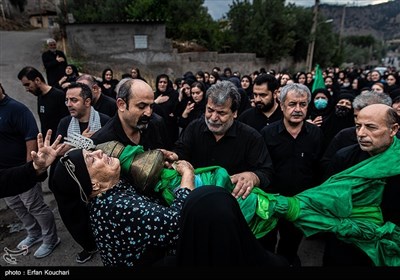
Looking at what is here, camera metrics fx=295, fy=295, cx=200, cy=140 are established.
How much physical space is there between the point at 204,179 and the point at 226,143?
707 millimetres

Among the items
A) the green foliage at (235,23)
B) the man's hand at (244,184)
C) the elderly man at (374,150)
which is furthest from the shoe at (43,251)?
the green foliage at (235,23)

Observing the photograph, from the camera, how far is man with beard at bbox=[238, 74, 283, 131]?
12.3ft

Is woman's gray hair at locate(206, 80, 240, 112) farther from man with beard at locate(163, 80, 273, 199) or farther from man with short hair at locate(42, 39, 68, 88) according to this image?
man with short hair at locate(42, 39, 68, 88)

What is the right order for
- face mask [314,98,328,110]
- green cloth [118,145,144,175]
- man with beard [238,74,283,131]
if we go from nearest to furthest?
green cloth [118,145,144,175]
man with beard [238,74,283,131]
face mask [314,98,328,110]

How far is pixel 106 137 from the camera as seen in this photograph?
2549 millimetres

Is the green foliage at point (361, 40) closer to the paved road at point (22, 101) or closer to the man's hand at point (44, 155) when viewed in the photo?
the paved road at point (22, 101)

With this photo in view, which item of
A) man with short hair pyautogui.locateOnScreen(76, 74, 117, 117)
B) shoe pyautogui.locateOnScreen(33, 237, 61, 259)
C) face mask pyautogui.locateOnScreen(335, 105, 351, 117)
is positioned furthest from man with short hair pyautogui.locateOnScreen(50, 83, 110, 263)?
face mask pyautogui.locateOnScreen(335, 105, 351, 117)

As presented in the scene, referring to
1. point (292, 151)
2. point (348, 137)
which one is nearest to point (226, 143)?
point (292, 151)

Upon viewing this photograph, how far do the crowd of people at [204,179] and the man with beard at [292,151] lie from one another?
11 millimetres

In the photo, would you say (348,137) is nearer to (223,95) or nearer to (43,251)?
(223,95)

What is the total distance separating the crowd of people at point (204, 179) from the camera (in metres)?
1.38

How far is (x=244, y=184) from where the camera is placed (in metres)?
2.10

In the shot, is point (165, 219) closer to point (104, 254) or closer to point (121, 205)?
point (121, 205)

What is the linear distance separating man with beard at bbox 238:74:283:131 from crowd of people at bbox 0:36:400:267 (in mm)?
15
